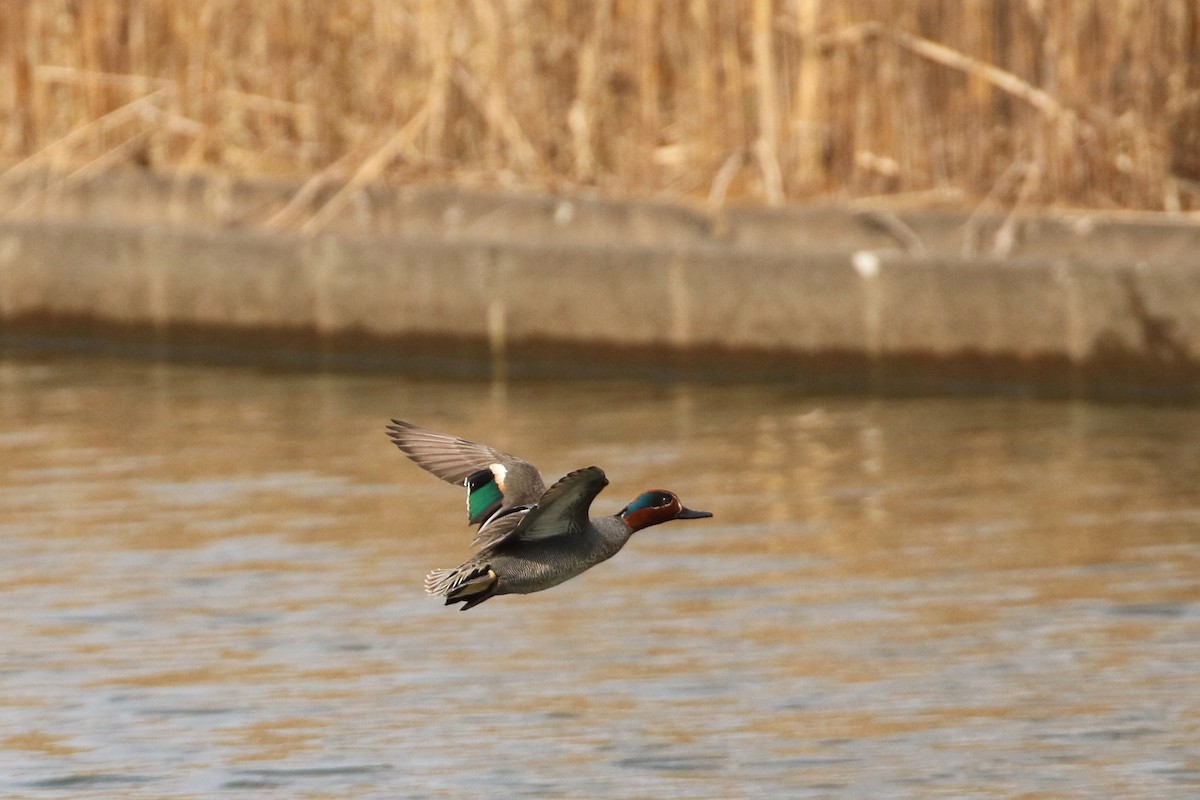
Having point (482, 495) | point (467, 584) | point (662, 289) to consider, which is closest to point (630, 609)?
point (482, 495)

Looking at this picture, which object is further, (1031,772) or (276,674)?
(276,674)

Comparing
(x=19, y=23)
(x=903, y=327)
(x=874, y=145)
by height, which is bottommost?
(x=903, y=327)

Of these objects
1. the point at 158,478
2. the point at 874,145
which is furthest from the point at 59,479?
the point at 874,145

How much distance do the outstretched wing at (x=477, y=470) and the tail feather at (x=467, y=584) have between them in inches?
8.0

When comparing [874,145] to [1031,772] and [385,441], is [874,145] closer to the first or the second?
[385,441]

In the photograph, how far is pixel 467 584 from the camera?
514 centimetres

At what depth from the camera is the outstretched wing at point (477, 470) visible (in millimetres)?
5527

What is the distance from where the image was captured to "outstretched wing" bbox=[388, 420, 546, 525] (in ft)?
18.1

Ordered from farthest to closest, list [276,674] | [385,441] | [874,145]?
[874,145] → [385,441] → [276,674]

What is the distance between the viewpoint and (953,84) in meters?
12.0

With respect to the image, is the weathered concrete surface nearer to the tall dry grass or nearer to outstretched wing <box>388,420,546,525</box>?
the tall dry grass

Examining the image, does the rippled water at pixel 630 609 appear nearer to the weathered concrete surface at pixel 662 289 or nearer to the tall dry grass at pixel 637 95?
the weathered concrete surface at pixel 662 289

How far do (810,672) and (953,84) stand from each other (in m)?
5.91

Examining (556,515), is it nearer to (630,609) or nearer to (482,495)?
(482,495)
